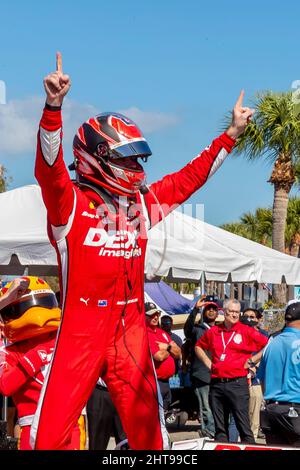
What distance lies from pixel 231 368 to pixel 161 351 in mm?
807

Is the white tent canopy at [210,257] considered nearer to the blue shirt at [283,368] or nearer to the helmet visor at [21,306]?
the blue shirt at [283,368]

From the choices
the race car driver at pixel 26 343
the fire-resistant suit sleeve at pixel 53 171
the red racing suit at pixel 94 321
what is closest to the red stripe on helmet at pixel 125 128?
the red racing suit at pixel 94 321

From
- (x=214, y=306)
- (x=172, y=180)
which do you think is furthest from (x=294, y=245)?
(x=172, y=180)

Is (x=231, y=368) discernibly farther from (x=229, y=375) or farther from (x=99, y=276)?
(x=99, y=276)

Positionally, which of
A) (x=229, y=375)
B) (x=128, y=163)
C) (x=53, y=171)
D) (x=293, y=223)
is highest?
(x=293, y=223)

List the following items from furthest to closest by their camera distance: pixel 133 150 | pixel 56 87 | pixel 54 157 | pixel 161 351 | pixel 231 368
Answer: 1. pixel 161 351
2. pixel 231 368
3. pixel 133 150
4. pixel 54 157
5. pixel 56 87

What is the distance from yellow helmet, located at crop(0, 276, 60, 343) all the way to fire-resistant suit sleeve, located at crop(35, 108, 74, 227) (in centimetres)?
96

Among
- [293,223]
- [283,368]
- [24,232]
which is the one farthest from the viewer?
[293,223]

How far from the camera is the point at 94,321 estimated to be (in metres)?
4.49

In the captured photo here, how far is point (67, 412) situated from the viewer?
14.4 feet

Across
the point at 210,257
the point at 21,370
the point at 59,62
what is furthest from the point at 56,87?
the point at 210,257

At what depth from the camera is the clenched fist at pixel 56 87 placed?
413cm
